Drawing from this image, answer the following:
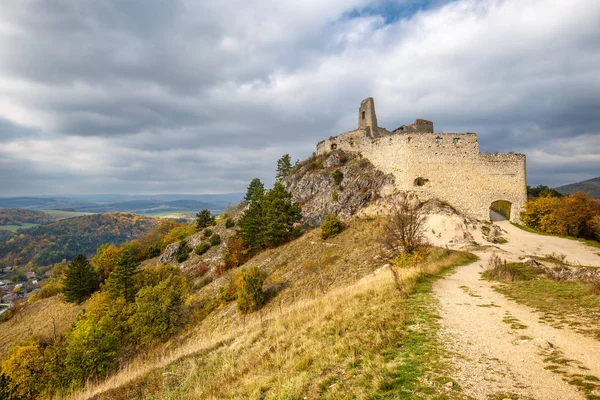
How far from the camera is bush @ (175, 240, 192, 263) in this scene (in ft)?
160

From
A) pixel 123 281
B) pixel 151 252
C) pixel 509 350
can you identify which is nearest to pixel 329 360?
pixel 509 350

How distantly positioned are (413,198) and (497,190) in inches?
401

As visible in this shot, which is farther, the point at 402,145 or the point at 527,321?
the point at 402,145

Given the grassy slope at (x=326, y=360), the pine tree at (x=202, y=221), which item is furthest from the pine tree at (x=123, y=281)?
the grassy slope at (x=326, y=360)

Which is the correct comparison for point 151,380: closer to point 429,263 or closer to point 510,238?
point 429,263

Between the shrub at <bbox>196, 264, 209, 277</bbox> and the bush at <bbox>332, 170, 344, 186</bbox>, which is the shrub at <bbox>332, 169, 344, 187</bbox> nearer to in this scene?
the bush at <bbox>332, 170, 344, 186</bbox>

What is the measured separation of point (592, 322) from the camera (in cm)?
693

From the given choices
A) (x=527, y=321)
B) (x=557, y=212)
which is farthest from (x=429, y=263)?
(x=557, y=212)

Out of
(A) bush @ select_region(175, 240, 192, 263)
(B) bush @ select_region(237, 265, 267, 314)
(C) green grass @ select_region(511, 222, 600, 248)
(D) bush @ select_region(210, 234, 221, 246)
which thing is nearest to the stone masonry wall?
(C) green grass @ select_region(511, 222, 600, 248)

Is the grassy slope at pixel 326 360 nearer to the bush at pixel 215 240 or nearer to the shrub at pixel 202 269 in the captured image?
the shrub at pixel 202 269

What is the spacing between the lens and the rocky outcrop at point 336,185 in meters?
39.7

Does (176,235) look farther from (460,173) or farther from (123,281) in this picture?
(460,173)

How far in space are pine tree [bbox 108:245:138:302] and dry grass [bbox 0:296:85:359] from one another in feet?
27.0

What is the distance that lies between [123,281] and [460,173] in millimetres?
48342
